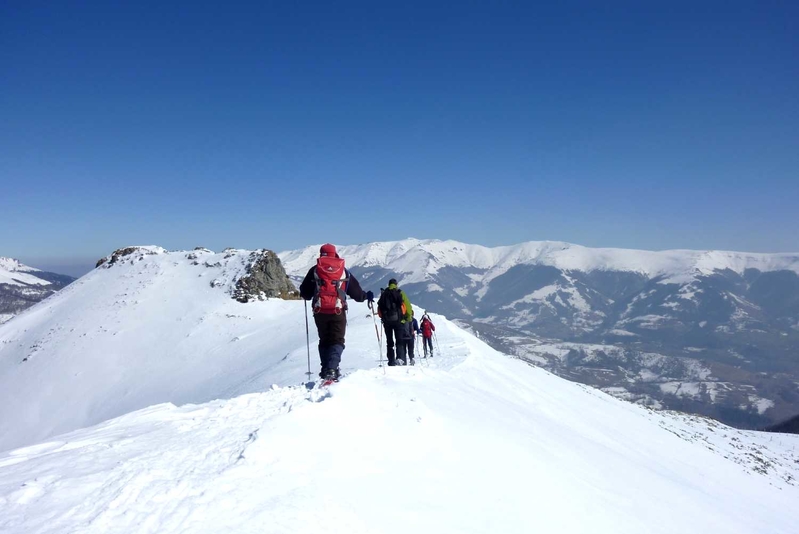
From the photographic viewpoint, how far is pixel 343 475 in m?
5.50

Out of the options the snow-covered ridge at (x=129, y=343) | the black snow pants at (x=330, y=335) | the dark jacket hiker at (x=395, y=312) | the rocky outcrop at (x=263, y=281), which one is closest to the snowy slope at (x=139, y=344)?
the snow-covered ridge at (x=129, y=343)

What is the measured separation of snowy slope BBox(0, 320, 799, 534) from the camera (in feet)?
14.3

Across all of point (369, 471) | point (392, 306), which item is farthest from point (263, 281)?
point (369, 471)

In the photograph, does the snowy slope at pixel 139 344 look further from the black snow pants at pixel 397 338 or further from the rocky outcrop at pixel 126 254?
the black snow pants at pixel 397 338

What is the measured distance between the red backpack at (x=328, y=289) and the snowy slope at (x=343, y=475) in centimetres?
167

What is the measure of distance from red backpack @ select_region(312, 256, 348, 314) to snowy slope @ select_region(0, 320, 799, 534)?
5.49 feet

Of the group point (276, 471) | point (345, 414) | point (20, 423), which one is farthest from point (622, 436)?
point (20, 423)

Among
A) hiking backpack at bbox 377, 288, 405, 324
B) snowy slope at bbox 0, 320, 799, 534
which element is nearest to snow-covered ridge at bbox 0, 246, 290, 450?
hiking backpack at bbox 377, 288, 405, 324

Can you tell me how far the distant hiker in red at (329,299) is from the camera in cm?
942

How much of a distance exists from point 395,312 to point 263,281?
32922 millimetres

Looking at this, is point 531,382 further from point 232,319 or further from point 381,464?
point 232,319

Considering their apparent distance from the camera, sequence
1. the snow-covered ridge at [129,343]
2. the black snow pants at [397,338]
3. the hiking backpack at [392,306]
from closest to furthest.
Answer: the hiking backpack at [392,306]
the black snow pants at [397,338]
the snow-covered ridge at [129,343]

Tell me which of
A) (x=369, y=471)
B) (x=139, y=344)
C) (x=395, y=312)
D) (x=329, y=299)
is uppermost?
(x=329, y=299)

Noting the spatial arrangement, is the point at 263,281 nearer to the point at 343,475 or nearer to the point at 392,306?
the point at 392,306
